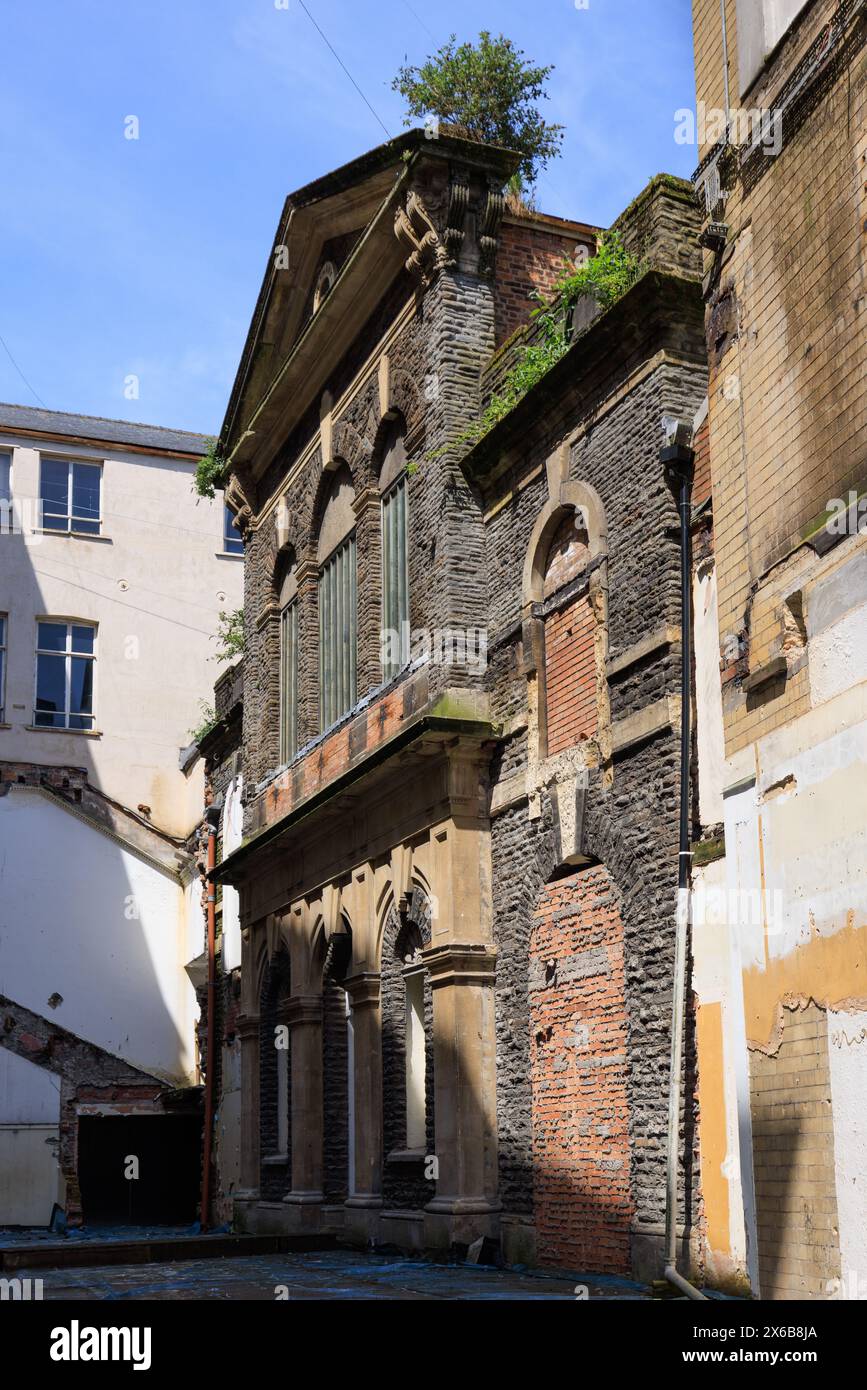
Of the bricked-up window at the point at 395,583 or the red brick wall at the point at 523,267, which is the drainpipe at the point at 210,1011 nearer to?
the bricked-up window at the point at 395,583

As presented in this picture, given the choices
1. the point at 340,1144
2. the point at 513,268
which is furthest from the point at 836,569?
the point at 340,1144

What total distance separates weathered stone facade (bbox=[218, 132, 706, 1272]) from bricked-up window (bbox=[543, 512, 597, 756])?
0.03m

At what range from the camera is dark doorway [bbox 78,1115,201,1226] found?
2720 cm

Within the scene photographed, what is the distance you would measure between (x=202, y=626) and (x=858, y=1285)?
92.3ft

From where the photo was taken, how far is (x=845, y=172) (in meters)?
8.33

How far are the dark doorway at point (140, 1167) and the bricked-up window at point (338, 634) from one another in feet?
34.7

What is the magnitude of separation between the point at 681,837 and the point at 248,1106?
39.5ft

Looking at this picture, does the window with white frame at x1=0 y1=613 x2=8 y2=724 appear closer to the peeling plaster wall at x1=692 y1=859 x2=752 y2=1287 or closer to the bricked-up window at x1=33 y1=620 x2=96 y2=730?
the bricked-up window at x1=33 y1=620 x2=96 y2=730

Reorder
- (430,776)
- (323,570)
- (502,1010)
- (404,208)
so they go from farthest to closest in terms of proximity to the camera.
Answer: (323,570) → (404,208) → (430,776) → (502,1010)

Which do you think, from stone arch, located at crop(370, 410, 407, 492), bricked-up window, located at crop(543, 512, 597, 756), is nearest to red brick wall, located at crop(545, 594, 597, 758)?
bricked-up window, located at crop(543, 512, 597, 756)

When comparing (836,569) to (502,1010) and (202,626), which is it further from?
(202,626)

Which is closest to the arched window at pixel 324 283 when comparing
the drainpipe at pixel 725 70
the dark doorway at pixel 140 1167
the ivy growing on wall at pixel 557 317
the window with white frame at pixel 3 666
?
the ivy growing on wall at pixel 557 317

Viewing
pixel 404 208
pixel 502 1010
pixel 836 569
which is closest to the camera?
pixel 836 569

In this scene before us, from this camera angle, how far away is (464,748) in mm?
15500
